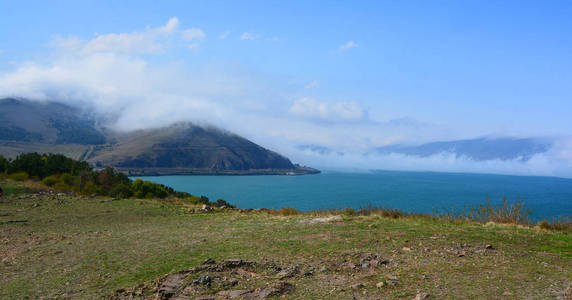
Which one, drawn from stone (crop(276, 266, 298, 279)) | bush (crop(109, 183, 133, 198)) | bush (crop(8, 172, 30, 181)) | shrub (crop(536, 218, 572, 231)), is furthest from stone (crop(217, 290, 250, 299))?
bush (crop(8, 172, 30, 181))

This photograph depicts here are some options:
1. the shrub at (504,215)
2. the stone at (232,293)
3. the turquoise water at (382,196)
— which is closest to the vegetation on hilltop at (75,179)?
the shrub at (504,215)

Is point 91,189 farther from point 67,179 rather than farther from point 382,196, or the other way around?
point 382,196

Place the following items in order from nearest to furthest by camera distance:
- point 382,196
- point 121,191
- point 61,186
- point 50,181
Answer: point 61,186 → point 121,191 → point 50,181 → point 382,196

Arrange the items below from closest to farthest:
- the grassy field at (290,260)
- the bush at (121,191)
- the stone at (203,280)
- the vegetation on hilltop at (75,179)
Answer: the grassy field at (290,260), the stone at (203,280), the bush at (121,191), the vegetation on hilltop at (75,179)

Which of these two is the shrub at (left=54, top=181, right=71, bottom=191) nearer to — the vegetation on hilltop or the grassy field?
the vegetation on hilltop

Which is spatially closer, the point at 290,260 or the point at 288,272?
the point at 288,272

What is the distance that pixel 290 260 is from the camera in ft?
26.8

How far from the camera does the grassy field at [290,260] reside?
19.9 ft

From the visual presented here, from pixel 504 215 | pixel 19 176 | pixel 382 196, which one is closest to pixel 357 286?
→ pixel 504 215

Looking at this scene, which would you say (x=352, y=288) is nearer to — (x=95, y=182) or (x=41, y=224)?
(x=41, y=224)

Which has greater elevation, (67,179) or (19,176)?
(19,176)

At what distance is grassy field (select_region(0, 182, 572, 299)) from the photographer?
6.08m

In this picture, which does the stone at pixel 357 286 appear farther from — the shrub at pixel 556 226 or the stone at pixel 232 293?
the shrub at pixel 556 226

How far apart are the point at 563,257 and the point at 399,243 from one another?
11.4 feet
